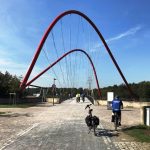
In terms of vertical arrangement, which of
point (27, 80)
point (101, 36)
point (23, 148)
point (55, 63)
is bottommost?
point (23, 148)

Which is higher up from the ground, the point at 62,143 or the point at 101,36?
the point at 101,36

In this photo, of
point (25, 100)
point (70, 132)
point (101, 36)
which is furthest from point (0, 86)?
point (70, 132)

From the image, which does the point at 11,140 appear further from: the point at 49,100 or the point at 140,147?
the point at 49,100

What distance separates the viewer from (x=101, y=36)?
65875mm

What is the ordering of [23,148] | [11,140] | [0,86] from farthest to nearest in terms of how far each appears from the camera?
[0,86] < [11,140] < [23,148]

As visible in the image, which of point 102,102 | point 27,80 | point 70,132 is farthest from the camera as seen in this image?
point 102,102

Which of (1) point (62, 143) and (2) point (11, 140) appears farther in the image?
(2) point (11, 140)

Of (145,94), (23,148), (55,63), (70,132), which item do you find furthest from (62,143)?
(145,94)

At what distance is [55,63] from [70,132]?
48941 millimetres

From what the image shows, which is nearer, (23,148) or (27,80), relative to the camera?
(23,148)

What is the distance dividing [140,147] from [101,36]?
53.6 meters

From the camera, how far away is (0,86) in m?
72.4

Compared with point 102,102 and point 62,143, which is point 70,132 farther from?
point 102,102

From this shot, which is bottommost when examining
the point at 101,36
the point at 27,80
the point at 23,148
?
the point at 23,148
